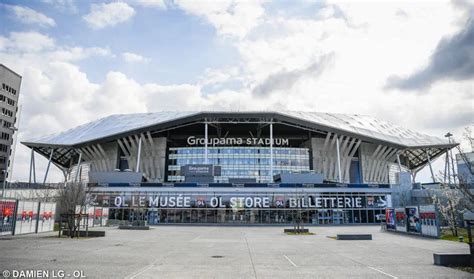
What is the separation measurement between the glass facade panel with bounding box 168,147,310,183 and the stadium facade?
9.2 inches

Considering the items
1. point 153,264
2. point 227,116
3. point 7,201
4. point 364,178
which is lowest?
point 153,264

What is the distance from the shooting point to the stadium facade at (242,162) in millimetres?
61000

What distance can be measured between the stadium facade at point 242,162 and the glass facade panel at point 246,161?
0.23 m

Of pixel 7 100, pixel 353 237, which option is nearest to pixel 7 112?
pixel 7 100

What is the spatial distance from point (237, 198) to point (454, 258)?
4798 centimetres

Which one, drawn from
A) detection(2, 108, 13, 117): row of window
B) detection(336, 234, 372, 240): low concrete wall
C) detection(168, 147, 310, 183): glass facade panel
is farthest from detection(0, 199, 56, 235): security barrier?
detection(2, 108, 13, 117): row of window

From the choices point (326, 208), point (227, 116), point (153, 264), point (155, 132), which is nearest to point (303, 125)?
point (227, 116)

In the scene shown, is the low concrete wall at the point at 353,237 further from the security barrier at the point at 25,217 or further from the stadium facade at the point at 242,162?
the stadium facade at the point at 242,162

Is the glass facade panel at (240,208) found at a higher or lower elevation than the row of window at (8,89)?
lower

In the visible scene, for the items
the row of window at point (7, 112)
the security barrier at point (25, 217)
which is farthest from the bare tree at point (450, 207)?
the row of window at point (7, 112)

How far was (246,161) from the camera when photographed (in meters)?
84.6

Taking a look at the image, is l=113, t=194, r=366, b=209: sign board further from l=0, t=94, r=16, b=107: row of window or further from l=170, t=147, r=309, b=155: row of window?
l=0, t=94, r=16, b=107: row of window

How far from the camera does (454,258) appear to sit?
47.0 ft

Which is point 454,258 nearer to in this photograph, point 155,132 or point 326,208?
point 326,208
